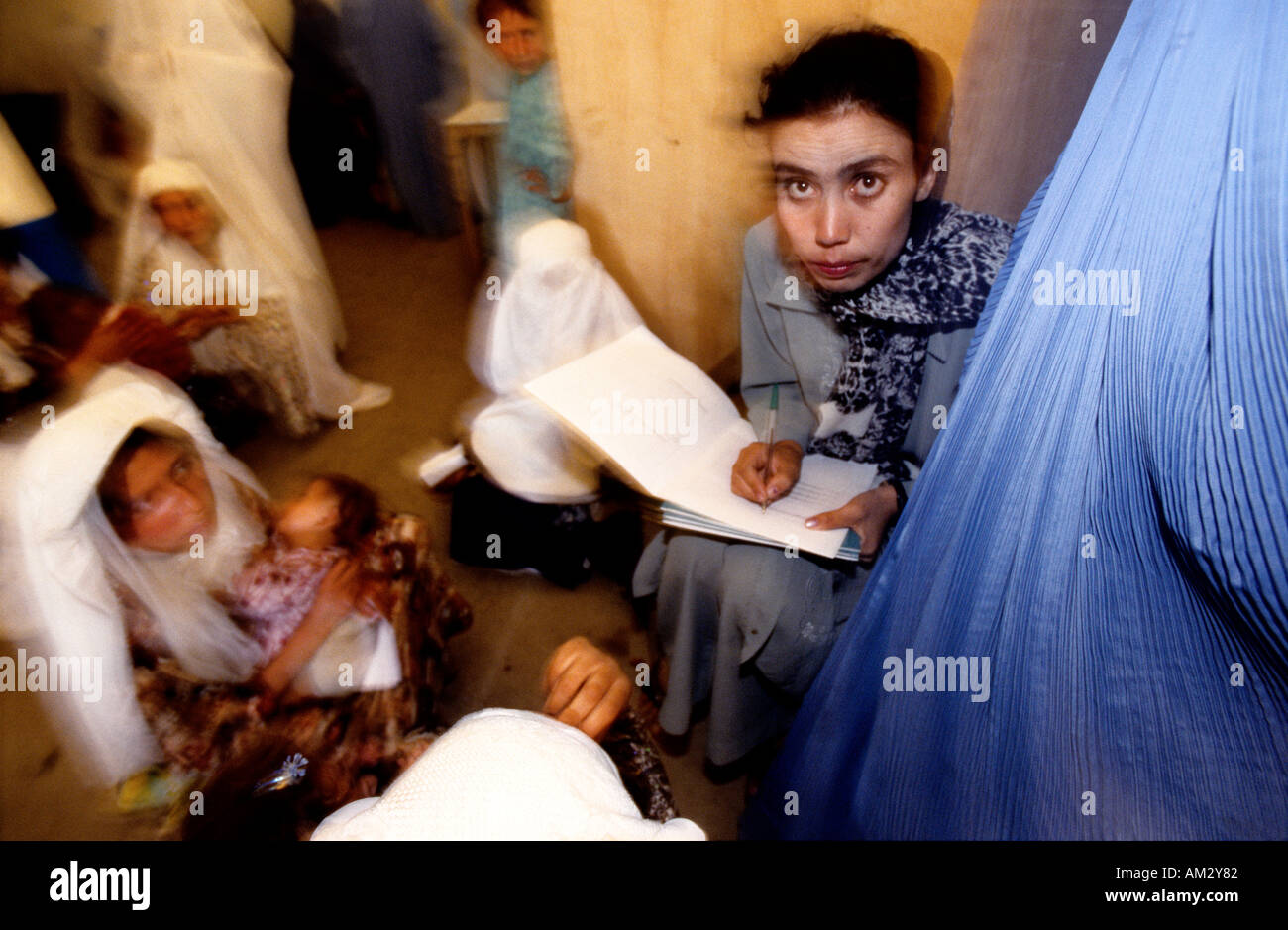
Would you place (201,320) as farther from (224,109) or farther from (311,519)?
(311,519)

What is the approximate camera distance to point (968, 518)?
0.56 m

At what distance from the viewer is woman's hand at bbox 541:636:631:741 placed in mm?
612

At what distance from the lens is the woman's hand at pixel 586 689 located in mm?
612

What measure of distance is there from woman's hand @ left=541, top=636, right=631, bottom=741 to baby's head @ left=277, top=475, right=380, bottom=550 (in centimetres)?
55

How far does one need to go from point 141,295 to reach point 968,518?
156cm

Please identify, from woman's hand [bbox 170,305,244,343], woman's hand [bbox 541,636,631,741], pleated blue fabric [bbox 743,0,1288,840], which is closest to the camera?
pleated blue fabric [bbox 743,0,1288,840]

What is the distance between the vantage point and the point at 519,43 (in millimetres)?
1212

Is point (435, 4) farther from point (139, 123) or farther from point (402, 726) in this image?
point (402, 726)

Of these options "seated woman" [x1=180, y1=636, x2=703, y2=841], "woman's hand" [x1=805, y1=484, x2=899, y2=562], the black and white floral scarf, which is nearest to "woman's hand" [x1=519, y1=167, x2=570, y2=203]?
the black and white floral scarf

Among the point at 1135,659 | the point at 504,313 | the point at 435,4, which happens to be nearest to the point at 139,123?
the point at 435,4

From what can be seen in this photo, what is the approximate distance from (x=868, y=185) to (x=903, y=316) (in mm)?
161

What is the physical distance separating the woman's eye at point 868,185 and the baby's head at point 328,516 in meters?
0.90

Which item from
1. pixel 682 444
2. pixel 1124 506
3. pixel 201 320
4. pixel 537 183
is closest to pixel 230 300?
pixel 201 320

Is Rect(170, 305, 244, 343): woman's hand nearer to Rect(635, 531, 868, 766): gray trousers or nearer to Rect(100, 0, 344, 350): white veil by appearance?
Rect(100, 0, 344, 350): white veil
